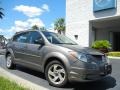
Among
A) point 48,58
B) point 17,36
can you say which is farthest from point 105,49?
point 48,58

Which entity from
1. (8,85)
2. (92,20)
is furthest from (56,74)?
(92,20)

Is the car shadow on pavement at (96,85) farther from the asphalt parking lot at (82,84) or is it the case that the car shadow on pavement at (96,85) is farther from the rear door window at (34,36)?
the rear door window at (34,36)

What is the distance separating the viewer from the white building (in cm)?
2530

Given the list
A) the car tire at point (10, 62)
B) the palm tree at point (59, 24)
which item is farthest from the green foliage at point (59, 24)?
the car tire at point (10, 62)

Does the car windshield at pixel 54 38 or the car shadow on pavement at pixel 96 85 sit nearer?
the car shadow on pavement at pixel 96 85

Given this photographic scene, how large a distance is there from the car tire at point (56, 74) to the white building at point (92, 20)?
1861 centimetres

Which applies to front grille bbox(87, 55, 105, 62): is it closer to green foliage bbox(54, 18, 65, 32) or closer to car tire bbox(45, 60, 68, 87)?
car tire bbox(45, 60, 68, 87)

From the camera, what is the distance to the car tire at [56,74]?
6.82 m

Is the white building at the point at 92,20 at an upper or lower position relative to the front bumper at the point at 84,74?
upper

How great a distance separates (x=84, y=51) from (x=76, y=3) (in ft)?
78.3

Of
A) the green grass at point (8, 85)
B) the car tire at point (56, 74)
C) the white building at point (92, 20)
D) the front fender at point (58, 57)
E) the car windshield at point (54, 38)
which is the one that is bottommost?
the green grass at point (8, 85)

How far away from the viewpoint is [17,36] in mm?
9461

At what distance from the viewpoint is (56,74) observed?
7047 millimetres

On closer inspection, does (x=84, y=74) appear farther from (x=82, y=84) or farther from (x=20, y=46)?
(x=20, y=46)
